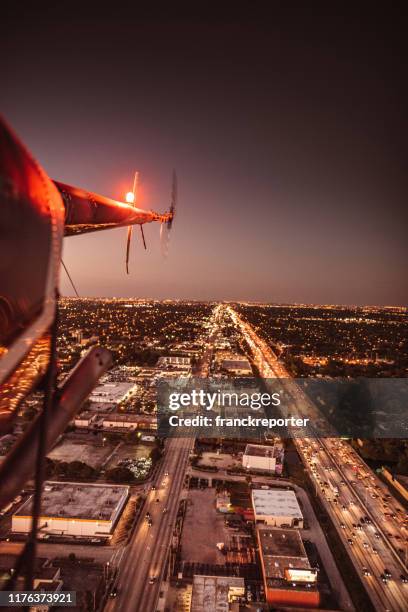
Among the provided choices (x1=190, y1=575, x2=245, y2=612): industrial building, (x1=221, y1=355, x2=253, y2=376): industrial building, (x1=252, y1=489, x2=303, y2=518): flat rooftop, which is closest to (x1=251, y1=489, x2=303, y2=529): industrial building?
(x1=252, y1=489, x2=303, y2=518): flat rooftop

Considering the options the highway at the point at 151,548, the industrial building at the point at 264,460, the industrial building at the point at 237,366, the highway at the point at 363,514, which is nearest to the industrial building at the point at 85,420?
the highway at the point at 151,548

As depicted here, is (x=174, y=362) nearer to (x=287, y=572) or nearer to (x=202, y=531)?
(x=202, y=531)

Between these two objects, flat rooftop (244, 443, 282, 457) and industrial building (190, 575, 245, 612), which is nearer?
industrial building (190, 575, 245, 612)

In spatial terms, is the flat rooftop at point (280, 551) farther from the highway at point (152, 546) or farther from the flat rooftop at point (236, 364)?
the flat rooftop at point (236, 364)

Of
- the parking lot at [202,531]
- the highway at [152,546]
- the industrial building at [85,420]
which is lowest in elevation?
the industrial building at [85,420]

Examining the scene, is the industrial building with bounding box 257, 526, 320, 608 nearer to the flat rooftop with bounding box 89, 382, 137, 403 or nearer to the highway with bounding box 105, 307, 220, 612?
the highway with bounding box 105, 307, 220, 612

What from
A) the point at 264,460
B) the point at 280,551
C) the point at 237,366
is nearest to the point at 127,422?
the point at 264,460
